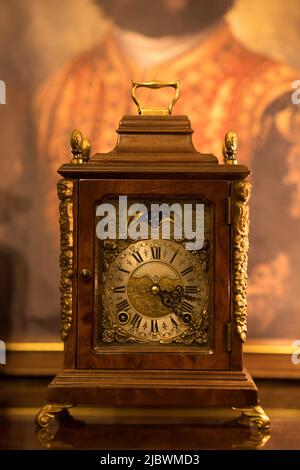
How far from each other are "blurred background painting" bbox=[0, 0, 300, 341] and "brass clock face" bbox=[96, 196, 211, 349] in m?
0.45

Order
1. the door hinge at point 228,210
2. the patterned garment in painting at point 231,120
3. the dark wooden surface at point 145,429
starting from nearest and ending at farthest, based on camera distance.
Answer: the dark wooden surface at point 145,429 → the door hinge at point 228,210 → the patterned garment in painting at point 231,120

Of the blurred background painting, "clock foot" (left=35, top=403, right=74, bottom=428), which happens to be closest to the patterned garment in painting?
the blurred background painting

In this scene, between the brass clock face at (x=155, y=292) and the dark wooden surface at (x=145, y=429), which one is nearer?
the dark wooden surface at (x=145, y=429)

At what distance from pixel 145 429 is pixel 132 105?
86 cm

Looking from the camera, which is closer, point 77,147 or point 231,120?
point 77,147

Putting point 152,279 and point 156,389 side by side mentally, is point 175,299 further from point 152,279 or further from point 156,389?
point 156,389

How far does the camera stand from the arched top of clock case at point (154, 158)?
48.6 inches

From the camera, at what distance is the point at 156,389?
121 centimetres

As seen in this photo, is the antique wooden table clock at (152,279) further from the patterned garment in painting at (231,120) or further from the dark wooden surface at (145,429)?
the patterned garment in painting at (231,120)

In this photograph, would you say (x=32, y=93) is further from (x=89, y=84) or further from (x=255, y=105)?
(x=255, y=105)

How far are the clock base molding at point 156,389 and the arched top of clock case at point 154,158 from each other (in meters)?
0.39

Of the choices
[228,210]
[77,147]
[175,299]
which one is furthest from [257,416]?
[77,147]

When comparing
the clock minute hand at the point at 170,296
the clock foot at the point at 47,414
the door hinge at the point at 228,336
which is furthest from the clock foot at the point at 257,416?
the clock foot at the point at 47,414

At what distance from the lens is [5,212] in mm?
1675
